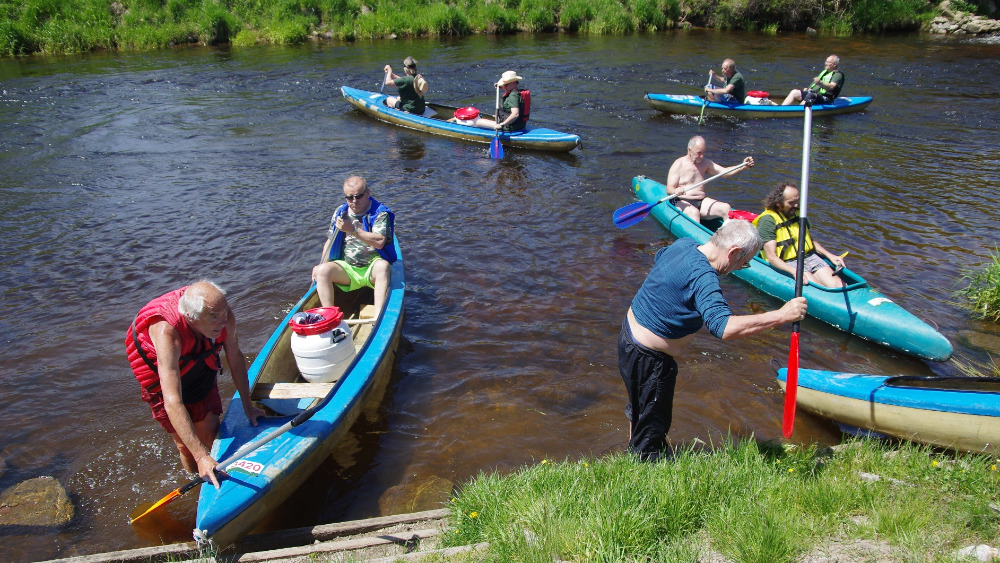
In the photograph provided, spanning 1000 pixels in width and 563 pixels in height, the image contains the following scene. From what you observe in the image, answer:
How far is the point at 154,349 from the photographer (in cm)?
387

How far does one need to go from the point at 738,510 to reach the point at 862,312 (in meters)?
4.13

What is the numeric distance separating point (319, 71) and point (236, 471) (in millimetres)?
17954

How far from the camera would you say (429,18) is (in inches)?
997

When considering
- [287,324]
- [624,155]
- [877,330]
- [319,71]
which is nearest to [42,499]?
[287,324]

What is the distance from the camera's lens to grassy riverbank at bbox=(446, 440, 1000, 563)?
2959 mm

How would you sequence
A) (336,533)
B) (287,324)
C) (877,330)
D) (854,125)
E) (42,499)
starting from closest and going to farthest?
(336,533) → (42,499) → (287,324) → (877,330) → (854,125)

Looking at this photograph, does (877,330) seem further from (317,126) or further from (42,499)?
(317,126)

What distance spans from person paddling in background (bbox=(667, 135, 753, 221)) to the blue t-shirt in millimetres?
5295

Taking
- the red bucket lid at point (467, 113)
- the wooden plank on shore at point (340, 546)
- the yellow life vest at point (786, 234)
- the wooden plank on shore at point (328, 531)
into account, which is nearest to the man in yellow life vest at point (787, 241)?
the yellow life vest at point (786, 234)

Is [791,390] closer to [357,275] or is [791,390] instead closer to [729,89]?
[357,275]

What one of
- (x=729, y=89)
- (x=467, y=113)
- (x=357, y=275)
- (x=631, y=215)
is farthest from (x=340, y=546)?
(x=729, y=89)

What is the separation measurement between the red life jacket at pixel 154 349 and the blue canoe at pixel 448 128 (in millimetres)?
9367

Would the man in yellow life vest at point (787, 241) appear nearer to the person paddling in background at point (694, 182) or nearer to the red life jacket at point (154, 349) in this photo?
the person paddling in background at point (694, 182)

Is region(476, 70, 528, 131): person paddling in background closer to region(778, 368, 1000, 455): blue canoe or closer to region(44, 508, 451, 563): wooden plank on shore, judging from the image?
region(778, 368, 1000, 455): blue canoe
